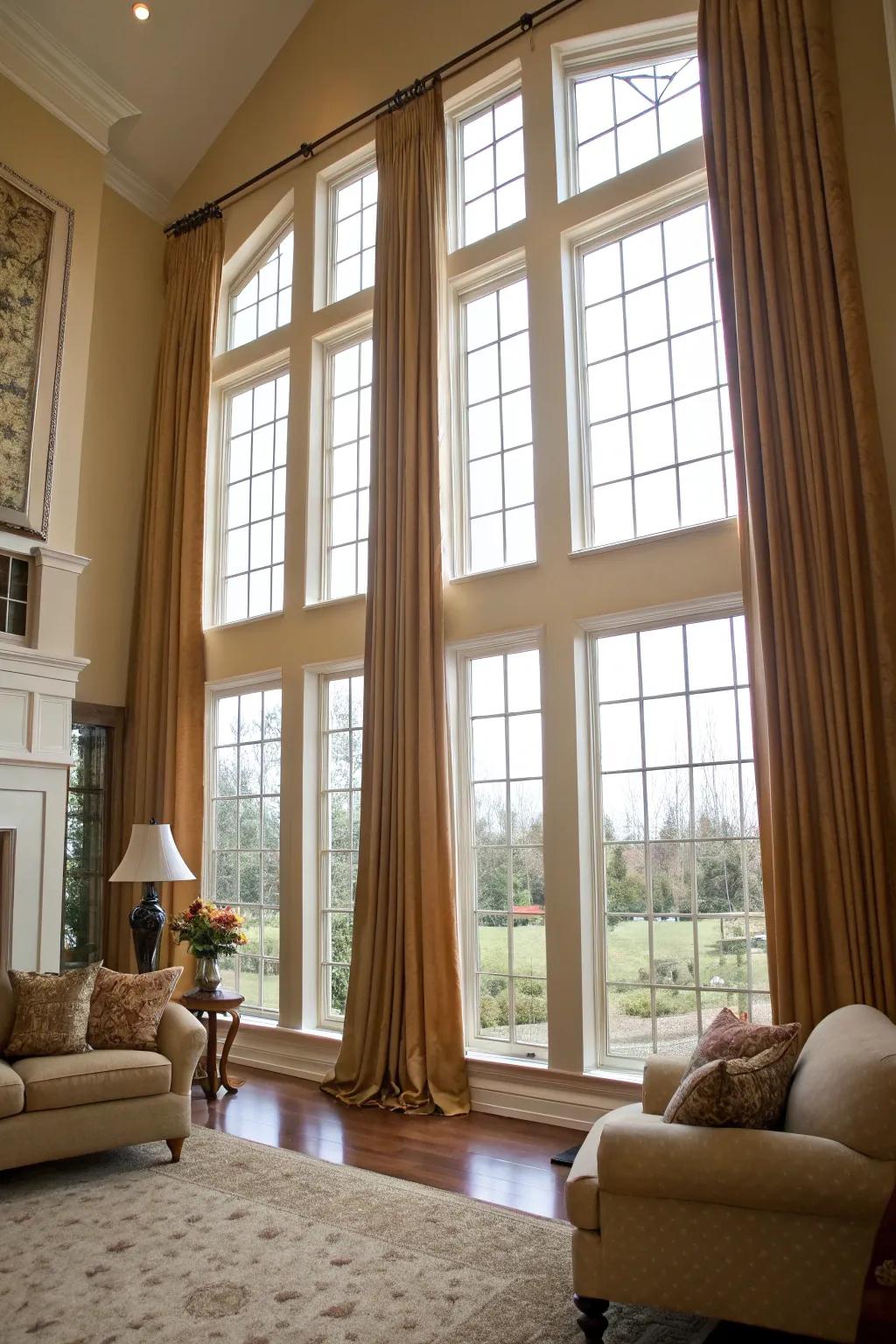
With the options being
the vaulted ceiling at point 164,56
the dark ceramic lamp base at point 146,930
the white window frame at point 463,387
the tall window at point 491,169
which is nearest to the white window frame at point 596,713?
the white window frame at point 463,387

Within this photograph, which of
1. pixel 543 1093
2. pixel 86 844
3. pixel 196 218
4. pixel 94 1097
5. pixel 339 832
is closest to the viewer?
pixel 94 1097

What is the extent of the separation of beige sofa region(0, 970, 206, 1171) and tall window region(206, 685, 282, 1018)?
90.8 inches

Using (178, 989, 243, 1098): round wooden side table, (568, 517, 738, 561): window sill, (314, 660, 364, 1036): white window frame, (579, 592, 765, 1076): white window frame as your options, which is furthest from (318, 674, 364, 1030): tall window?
(568, 517, 738, 561): window sill

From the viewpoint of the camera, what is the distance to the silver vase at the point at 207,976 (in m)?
5.81

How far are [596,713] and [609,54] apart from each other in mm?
4029

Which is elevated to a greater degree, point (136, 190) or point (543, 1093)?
point (136, 190)

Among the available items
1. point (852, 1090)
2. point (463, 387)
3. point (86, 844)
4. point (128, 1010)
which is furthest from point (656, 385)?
point (86, 844)

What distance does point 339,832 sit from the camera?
6641mm

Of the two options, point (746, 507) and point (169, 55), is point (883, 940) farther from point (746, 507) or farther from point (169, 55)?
point (169, 55)

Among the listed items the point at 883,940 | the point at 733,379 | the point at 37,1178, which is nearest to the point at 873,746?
the point at 883,940

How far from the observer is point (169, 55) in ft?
24.8

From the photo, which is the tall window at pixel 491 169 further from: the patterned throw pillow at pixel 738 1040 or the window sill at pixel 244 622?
the patterned throw pillow at pixel 738 1040

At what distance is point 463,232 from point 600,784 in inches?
150

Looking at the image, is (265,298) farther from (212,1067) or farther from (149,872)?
(212,1067)
